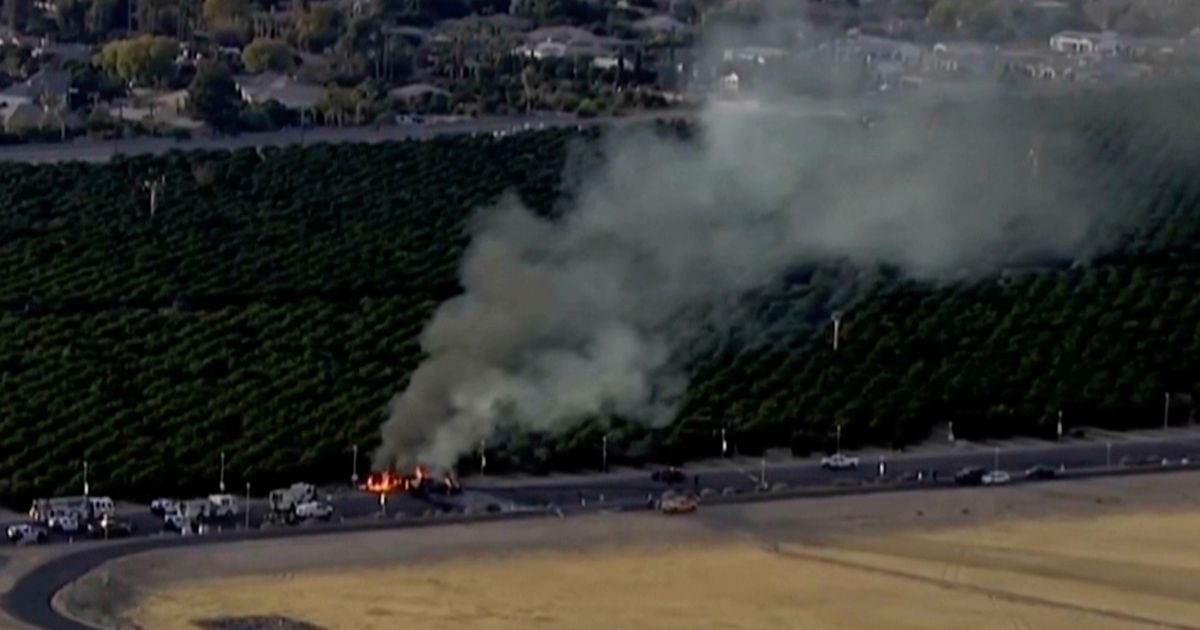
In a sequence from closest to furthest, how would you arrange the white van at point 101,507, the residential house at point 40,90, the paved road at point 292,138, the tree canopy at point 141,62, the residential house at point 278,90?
1. the white van at point 101,507
2. the paved road at point 292,138
3. the residential house at point 40,90
4. the residential house at point 278,90
5. the tree canopy at point 141,62

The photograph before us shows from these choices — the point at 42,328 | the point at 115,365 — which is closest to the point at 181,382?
the point at 115,365

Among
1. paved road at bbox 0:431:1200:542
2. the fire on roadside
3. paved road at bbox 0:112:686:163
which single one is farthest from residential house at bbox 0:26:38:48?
the fire on roadside

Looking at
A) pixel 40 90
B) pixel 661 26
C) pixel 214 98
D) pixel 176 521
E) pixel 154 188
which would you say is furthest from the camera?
pixel 661 26

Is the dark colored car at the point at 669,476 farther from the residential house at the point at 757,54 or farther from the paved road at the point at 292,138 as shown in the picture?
the paved road at the point at 292,138

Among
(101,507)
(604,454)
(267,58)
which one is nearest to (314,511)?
(101,507)

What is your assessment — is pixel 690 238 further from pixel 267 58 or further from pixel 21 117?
pixel 267 58

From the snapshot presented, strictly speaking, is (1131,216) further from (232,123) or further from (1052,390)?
(232,123)

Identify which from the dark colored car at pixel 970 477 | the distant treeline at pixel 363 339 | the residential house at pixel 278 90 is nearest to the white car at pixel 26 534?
the distant treeline at pixel 363 339
